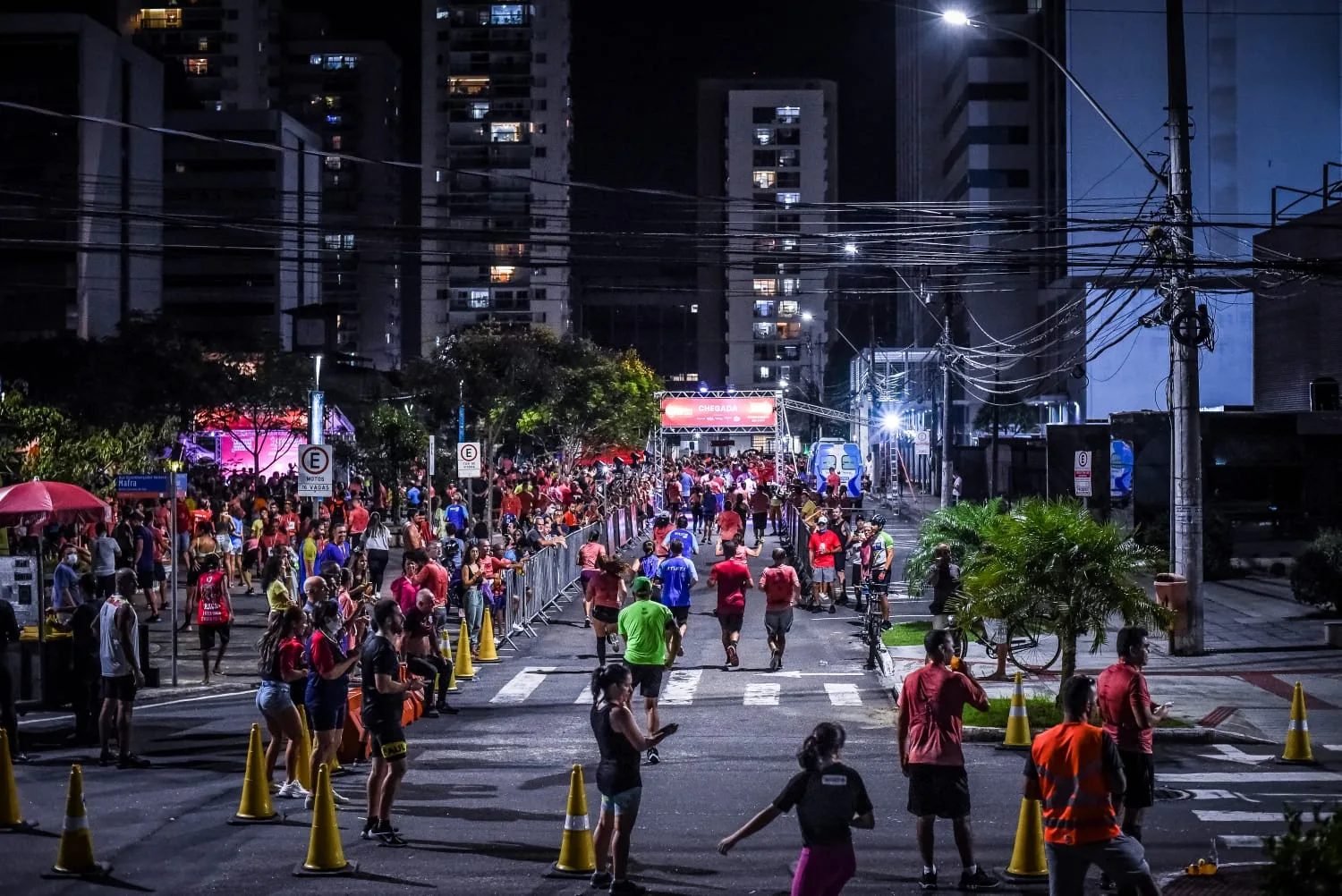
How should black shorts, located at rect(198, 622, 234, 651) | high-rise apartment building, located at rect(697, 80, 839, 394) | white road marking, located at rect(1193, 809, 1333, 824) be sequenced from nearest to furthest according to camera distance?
white road marking, located at rect(1193, 809, 1333, 824)
black shorts, located at rect(198, 622, 234, 651)
high-rise apartment building, located at rect(697, 80, 839, 394)

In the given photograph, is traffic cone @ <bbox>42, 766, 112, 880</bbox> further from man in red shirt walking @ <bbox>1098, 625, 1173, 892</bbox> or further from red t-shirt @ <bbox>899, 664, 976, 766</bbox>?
man in red shirt walking @ <bbox>1098, 625, 1173, 892</bbox>

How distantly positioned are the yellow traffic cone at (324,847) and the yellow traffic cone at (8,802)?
265 centimetres

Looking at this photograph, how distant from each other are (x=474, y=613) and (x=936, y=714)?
39.3 ft

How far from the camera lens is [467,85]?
144250 mm

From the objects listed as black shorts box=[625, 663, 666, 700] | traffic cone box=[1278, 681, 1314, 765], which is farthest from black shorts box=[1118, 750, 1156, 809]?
black shorts box=[625, 663, 666, 700]

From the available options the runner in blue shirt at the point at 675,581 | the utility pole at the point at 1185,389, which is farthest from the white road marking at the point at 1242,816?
the runner in blue shirt at the point at 675,581

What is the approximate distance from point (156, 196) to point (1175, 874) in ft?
352

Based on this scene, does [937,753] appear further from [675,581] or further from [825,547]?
[825,547]

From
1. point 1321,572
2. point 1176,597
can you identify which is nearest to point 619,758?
point 1176,597

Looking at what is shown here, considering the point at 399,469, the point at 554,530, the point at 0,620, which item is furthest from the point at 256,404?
the point at 0,620

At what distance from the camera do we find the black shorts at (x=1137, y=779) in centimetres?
932

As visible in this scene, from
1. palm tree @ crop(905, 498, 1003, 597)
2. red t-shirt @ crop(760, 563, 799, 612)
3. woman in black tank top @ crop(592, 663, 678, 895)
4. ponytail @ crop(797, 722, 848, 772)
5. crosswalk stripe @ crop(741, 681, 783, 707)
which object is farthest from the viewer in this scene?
palm tree @ crop(905, 498, 1003, 597)

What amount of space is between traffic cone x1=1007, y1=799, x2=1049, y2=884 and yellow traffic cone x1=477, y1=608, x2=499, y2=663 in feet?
37.8

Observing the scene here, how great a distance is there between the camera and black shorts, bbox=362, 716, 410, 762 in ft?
32.2
